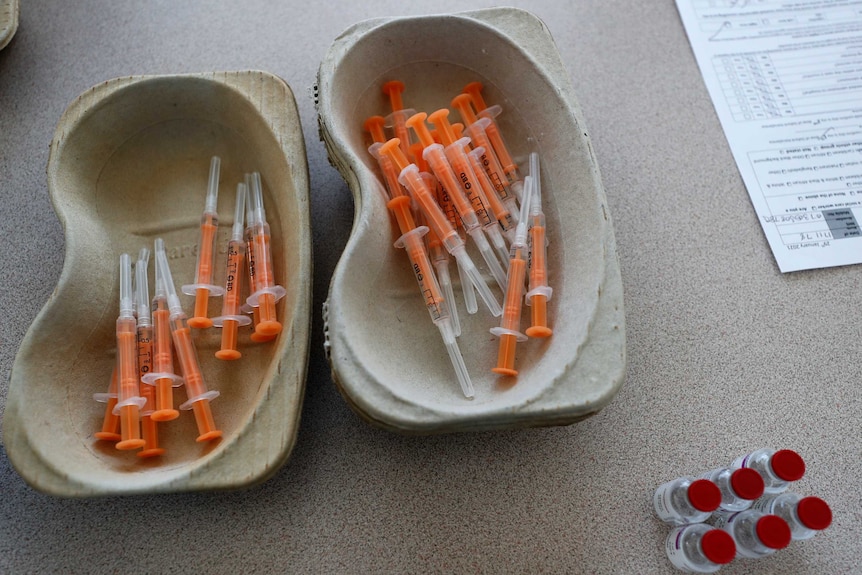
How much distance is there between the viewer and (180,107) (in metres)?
1.09

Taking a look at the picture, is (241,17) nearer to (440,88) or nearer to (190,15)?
(190,15)

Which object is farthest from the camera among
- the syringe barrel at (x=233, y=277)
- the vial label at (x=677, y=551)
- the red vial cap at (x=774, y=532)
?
the syringe barrel at (x=233, y=277)

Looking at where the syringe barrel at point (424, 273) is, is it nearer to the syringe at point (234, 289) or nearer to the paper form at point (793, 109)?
the syringe at point (234, 289)

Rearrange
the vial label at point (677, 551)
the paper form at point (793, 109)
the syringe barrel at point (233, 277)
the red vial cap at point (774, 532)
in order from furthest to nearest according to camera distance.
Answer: the paper form at point (793, 109)
the syringe barrel at point (233, 277)
the vial label at point (677, 551)
the red vial cap at point (774, 532)

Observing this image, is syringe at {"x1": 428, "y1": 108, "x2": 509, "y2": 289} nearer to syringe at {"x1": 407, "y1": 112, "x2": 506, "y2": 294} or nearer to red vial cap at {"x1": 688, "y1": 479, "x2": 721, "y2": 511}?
syringe at {"x1": 407, "y1": 112, "x2": 506, "y2": 294}

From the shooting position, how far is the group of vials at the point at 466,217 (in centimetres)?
94

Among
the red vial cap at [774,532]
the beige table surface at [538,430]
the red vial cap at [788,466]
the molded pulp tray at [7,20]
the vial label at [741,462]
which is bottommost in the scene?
the red vial cap at [774,532]

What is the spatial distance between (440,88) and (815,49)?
93cm

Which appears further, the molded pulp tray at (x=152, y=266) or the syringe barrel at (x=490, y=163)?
the syringe barrel at (x=490, y=163)

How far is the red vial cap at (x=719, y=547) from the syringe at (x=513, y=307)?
1.15 ft

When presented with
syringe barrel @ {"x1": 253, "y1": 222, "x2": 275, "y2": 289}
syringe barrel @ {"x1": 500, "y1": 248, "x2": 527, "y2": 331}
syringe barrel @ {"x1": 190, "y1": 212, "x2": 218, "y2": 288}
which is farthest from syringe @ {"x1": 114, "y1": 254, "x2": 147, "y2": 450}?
syringe barrel @ {"x1": 500, "y1": 248, "x2": 527, "y2": 331}

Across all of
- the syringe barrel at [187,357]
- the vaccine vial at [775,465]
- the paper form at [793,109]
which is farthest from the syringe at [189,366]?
the paper form at [793,109]

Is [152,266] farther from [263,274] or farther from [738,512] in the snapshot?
[738,512]

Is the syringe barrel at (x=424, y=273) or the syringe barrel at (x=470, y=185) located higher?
the syringe barrel at (x=470, y=185)
